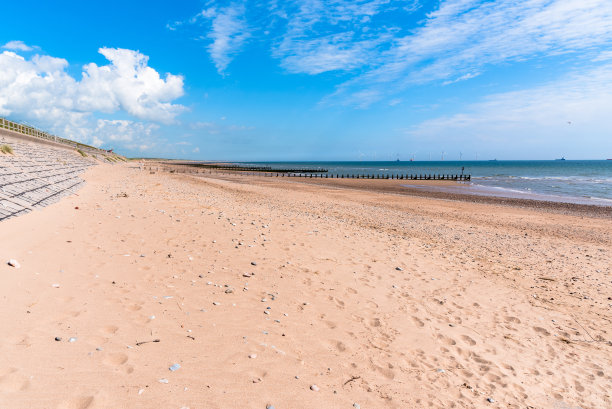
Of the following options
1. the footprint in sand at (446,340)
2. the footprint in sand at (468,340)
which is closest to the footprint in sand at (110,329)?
the footprint in sand at (446,340)

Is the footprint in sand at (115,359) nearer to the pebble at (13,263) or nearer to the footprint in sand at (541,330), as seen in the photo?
the pebble at (13,263)

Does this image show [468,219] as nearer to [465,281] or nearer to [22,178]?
[465,281]

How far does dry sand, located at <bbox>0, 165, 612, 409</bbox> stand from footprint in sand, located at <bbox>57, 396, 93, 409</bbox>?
0.02 meters

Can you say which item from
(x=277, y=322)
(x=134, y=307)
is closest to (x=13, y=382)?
(x=134, y=307)

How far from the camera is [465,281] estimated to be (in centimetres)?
838

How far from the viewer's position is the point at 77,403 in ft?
9.78

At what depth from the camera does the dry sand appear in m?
3.56

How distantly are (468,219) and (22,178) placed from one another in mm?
22487

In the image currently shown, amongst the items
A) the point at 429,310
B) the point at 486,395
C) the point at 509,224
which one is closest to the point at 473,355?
the point at 486,395

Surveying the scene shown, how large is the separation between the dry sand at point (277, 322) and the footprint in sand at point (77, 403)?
0.02 metres

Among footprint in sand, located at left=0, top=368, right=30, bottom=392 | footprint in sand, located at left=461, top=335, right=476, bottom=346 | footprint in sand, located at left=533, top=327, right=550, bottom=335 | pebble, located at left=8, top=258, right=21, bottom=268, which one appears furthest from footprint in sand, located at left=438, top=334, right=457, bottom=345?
pebble, located at left=8, top=258, right=21, bottom=268

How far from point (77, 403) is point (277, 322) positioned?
287cm

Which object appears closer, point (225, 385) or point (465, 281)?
point (225, 385)

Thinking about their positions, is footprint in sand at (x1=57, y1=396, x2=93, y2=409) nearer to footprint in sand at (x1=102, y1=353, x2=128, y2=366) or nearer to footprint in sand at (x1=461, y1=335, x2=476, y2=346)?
footprint in sand at (x1=102, y1=353, x2=128, y2=366)
